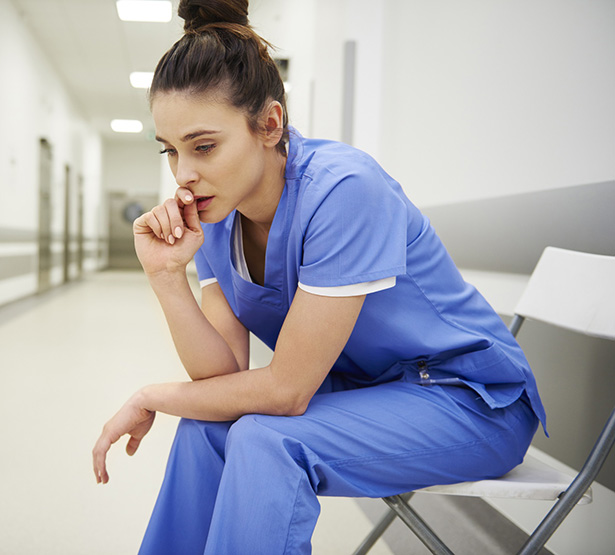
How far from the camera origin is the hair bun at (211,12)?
1078 mm

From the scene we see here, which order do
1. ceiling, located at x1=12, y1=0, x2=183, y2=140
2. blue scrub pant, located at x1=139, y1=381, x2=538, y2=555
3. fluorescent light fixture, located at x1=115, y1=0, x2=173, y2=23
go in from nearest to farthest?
blue scrub pant, located at x1=139, y1=381, x2=538, y2=555 < fluorescent light fixture, located at x1=115, y1=0, x2=173, y2=23 < ceiling, located at x1=12, y1=0, x2=183, y2=140

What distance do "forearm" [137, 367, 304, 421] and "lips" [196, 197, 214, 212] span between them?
333 mm

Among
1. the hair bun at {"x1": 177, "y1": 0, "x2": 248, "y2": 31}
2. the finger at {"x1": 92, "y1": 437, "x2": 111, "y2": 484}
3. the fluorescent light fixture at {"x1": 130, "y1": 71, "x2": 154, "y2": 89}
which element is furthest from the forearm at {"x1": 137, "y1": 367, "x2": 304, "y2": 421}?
the fluorescent light fixture at {"x1": 130, "y1": 71, "x2": 154, "y2": 89}

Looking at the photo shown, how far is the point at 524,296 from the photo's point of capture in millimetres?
1444

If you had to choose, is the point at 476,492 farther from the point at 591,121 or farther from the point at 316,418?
the point at 591,121

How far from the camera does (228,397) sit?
102 cm

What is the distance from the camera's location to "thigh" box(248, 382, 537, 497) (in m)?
0.92

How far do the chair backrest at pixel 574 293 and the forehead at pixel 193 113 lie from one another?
845mm

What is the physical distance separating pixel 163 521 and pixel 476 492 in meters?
0.57

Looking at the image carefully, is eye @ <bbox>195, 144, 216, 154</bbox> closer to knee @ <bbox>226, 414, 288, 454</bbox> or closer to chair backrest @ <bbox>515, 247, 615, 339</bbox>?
knee @ <bbox>226, 414, 288, 454</bbox>

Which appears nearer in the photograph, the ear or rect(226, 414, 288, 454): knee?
rect(226, 414, 288, 454): knee

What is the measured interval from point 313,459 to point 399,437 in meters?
0.16

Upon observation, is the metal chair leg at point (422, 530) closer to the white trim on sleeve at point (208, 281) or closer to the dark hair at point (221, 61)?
the white trim on sleeve at point (208, 281)

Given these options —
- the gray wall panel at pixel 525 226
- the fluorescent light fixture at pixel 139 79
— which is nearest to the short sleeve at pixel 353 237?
the gray wall panel at pixel 525 226
